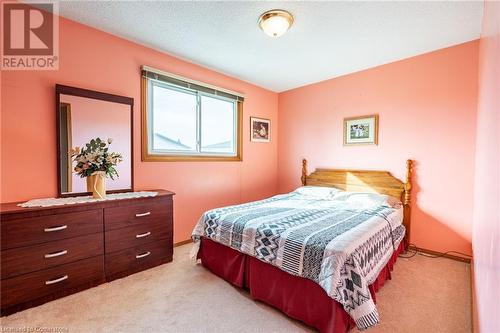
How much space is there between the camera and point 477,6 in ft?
6.51

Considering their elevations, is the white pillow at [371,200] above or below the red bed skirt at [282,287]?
above

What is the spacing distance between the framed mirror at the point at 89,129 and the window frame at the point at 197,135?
0.17 metres

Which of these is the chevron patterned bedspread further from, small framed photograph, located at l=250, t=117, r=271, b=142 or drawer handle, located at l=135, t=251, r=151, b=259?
small framed photograph, located at l=250, t=117, r=271, b=142

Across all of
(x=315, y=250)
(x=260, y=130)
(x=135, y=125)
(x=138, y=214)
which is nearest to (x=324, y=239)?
(x=315, y=250)

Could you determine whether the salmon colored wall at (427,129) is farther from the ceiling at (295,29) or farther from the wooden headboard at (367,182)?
the ceiling at (295,29)

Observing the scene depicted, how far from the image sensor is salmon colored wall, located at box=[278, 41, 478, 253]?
2625mm

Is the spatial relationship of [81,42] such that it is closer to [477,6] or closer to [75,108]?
[75,108]

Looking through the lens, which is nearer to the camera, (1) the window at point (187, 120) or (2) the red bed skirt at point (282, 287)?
(2) the red bed skirt at point (282, 287)

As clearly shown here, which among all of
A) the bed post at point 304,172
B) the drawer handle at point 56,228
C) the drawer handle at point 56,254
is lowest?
the drawer handle at point 56,254

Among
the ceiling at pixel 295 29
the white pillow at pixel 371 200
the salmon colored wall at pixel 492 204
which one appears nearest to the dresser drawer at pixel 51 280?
the ceiling at pixel 295 29

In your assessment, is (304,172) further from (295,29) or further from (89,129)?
(89,129)

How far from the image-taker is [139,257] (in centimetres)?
238

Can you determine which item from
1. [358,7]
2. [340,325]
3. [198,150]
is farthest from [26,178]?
[358,7]

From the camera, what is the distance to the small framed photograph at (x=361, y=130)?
3.29m
